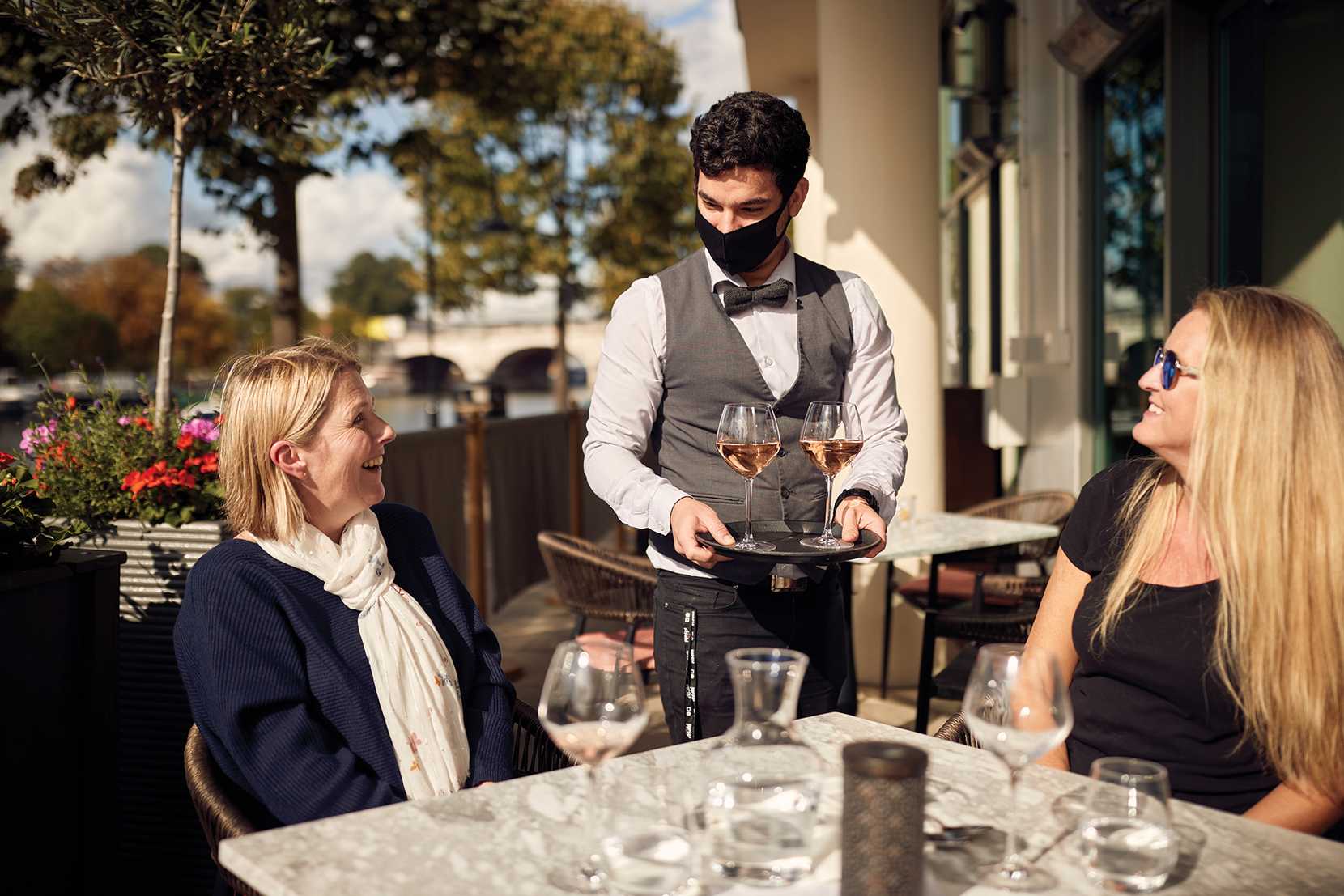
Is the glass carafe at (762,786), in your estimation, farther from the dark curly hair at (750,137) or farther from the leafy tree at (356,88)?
the leafy tree at (356,88)

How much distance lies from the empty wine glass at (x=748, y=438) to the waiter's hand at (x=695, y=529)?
2.2 inches

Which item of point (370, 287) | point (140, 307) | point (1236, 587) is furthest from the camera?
point (370, 287)

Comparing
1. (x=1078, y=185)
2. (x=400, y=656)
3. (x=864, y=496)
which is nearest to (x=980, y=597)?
(x=864, y=496)

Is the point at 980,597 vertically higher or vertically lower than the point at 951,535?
lower

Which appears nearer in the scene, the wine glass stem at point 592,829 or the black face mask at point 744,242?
the wine glass stem at point 592,829

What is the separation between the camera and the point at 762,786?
1264 millimetres

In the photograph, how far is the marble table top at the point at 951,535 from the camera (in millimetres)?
4039

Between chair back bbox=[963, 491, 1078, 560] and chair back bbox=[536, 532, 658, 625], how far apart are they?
1579 mm

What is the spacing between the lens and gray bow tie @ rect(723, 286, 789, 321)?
2.48 meters

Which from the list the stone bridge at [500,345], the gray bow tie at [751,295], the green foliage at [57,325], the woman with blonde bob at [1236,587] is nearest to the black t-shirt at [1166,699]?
the woman with blonde bob at [1236,587]

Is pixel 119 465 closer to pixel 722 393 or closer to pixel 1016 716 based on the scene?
pixel 722 393

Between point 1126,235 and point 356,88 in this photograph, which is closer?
point 1126,235

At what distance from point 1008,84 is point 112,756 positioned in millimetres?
6966

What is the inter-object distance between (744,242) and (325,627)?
1082 millimetres
